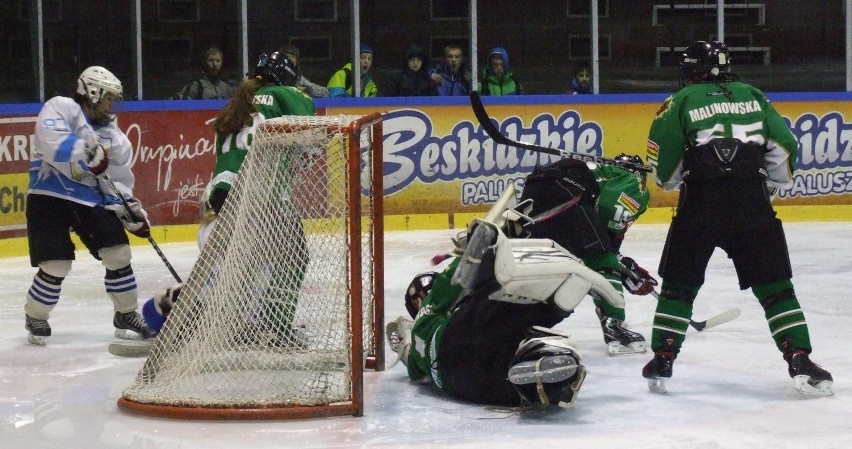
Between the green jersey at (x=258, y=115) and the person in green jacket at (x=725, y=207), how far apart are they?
1343 mm

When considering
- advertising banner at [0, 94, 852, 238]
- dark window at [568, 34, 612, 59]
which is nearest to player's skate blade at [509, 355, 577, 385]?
advertising banner at [0, 94, 852, 238]

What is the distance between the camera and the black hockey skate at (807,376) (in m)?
4.34

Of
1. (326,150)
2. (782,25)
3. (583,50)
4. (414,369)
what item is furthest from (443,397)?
(782,25)

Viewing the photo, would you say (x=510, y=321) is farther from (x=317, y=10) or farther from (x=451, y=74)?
(x=317, y=10)

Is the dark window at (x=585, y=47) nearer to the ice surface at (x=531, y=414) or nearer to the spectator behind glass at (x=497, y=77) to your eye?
the spectator behind glass at (x=497, y=77)

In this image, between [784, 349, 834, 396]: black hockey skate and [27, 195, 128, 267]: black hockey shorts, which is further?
[27, 195, 128, 267]: black hockey shorts

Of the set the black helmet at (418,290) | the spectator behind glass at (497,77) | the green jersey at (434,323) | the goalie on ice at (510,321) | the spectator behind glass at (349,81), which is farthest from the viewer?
the spectator behind glass at (497,77)

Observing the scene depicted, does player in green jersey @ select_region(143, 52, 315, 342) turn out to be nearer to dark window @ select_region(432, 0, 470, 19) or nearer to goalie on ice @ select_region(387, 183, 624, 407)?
goalie on ice @ select_region(387, 183, 624, 407)

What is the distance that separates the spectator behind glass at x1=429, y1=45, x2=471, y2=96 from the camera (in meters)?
9.42

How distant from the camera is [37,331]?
5473 mm

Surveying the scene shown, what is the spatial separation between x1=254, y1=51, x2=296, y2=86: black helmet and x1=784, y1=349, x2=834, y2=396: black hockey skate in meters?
2.00

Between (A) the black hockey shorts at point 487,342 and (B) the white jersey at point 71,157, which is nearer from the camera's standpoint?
(A) the black hockey shorts at point 487,342

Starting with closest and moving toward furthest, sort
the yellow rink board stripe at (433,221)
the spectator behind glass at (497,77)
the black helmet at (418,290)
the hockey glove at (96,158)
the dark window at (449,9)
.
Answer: the black helmet at (418,290), the hockey glove at (96,158), the yellow rink board stripe at (433,221), the spectator behind glass at (497,77), the dark window at (449,9)

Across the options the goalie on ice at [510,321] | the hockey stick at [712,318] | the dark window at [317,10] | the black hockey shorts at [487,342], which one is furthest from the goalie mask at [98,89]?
the dark window at [317,10]
